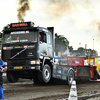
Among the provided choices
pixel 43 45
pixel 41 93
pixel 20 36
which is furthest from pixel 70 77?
pixel 41 93

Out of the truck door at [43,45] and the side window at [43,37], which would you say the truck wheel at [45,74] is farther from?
the side window at [43,37]

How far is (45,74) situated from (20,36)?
2.42 metres

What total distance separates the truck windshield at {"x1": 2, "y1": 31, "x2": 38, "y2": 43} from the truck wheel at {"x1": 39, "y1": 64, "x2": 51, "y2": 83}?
1.72m

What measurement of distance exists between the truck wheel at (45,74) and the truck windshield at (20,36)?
1.72m

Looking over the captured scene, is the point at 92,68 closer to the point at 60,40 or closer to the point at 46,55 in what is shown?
the point at 46,55

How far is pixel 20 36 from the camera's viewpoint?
1308 cm

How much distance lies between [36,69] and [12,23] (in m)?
2.79

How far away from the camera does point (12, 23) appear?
13.4 m

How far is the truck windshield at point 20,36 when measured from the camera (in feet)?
42.4

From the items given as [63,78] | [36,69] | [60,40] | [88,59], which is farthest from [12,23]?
[60,40]

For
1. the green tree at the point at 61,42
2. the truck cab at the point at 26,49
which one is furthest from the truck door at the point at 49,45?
the green tree at the point at 61,42

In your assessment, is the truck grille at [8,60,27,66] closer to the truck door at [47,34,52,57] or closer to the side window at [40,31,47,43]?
the side window at [40,31,47,43]

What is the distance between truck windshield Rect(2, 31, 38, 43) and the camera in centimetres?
1292

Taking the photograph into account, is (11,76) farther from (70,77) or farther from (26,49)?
(70,77)
